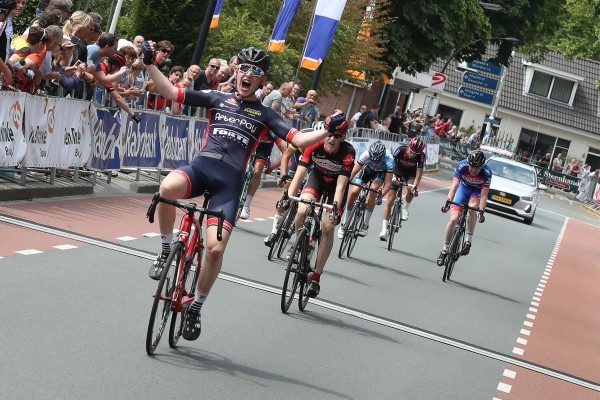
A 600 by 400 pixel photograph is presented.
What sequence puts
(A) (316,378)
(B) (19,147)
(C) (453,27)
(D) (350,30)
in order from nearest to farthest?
1. (A) (316,378)
2. (B) (19,147)
3. (D) (350,30)
4. (C) (453,27)

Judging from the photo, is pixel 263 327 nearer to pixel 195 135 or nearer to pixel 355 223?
pixel 355 223

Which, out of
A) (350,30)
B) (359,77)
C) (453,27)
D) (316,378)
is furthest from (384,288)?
(453,27)

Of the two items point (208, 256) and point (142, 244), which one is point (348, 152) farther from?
point (208, 256)

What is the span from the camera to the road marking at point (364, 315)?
12125mm

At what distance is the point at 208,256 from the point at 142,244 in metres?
5.33

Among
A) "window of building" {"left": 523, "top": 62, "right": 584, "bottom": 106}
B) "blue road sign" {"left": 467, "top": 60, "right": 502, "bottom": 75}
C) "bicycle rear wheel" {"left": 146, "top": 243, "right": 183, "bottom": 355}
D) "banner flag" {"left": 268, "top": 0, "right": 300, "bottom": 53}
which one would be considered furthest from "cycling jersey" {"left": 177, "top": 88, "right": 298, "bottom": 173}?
"window of building" {"left": 523, "top": 62, "right": 584, "bottom": 106}

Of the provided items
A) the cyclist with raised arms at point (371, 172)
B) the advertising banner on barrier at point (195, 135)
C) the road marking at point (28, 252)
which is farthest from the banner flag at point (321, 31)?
the road marking at point (28, 252)

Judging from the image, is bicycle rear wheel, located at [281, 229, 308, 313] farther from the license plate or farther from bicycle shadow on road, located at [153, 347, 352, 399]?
the license plate

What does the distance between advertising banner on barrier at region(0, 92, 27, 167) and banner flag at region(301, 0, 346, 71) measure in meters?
16.0

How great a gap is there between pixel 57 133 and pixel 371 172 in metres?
5.34

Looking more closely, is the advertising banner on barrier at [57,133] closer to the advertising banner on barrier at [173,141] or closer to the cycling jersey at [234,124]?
the advertising banner on barrier at [173,141]

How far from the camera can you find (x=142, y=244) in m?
14.3

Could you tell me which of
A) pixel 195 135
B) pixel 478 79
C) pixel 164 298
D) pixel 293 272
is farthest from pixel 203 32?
pixel 478 79

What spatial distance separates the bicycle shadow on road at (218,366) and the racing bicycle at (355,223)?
30.4 ft
